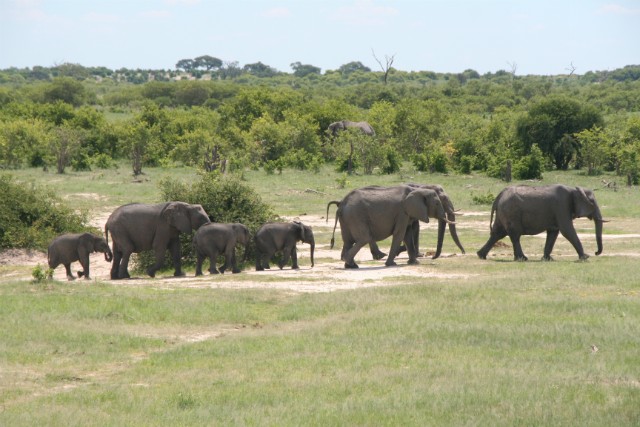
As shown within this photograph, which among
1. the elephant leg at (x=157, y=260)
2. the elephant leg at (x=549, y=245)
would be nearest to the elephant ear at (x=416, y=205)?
the elephant leg at (x=549, y=245)

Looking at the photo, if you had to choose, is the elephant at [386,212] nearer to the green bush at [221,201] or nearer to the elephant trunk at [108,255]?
the green bush at [221,201]

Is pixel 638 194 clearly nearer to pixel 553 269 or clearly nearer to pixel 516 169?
pixel 516 169

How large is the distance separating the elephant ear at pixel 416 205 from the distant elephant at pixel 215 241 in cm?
354

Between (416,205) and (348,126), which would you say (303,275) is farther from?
(348,126)

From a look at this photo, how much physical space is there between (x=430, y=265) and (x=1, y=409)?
12884 mm

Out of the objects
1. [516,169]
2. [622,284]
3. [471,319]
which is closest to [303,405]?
[471,319]

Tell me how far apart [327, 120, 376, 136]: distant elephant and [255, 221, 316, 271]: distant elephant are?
34523 mm

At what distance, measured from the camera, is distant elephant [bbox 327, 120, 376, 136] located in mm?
57956

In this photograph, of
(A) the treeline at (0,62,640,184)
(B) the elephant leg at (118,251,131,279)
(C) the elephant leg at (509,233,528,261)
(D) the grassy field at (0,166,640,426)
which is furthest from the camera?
(A) the treeline at (0,62,640,184)

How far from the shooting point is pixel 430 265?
22281 millimetres

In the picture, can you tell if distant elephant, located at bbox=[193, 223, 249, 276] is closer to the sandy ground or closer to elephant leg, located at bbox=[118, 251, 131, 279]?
the sandy ground

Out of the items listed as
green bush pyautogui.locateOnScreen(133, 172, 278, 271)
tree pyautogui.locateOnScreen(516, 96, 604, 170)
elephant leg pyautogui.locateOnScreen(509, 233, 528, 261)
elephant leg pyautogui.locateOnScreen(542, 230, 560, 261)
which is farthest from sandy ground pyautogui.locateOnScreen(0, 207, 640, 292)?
tree pyautogui.locateOnScreen(516, 96, 604, 170)

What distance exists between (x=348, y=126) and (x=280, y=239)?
120ft

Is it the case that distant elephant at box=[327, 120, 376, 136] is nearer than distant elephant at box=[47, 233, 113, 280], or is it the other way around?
distant elephant at box=[47, 233, 113, 280]
